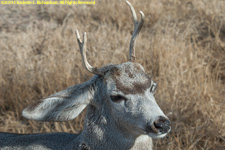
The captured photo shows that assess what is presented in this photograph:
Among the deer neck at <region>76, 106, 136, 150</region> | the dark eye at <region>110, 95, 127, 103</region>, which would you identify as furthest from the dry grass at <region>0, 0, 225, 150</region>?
the dark eye at <region>110, 95, 127, 103</region>

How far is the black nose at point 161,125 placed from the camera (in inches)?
112

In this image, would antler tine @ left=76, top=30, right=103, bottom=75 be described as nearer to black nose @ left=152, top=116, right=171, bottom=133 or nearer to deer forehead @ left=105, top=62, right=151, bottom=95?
deer forehead @ left=105, top=62, right=151, bottom=95

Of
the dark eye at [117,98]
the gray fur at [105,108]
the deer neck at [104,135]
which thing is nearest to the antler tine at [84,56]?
the gray fur at [105,108]

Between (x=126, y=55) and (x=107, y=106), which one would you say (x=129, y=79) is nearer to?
(x=107, y=106)

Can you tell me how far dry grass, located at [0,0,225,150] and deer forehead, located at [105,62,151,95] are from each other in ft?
4.52

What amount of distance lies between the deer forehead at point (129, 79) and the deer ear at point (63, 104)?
0.26 metres

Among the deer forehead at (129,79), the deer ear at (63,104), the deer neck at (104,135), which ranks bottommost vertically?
the deer neck at (104,135)

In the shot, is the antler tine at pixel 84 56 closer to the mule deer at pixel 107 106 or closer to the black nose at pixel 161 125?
the mule deer at pixel 107 106

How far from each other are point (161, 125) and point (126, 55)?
328 cm

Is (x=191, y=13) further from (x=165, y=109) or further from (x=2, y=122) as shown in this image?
(x=2, y=122)

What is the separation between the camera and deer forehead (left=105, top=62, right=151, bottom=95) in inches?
125

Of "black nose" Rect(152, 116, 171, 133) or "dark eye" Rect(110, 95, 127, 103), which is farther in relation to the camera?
"dark eye" Rect(110, 95, 127, 103)

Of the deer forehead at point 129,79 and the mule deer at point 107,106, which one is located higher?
the deer forehead at point 129,79

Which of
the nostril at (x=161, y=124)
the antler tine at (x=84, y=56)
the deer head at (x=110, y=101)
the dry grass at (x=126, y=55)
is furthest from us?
the dry grass at (x=126, y=55)
